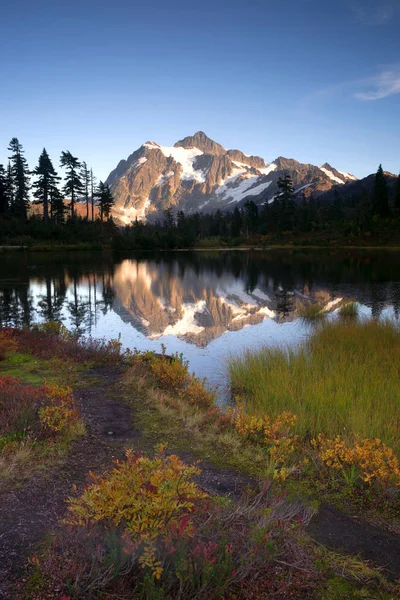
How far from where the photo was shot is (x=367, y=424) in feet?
24.9

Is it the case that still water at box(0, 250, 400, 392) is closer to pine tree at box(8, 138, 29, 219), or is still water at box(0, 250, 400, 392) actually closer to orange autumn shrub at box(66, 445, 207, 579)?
orange autumn shrub at box(66, 445, 207, 579)

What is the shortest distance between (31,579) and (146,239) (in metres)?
96.5

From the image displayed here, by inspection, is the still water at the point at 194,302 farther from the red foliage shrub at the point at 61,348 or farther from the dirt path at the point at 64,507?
the dirt path at the point at 64,507

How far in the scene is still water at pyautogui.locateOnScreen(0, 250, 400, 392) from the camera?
1794cm

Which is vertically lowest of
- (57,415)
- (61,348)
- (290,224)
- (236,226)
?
(61,348)

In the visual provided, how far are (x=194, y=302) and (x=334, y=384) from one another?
19.9 meters

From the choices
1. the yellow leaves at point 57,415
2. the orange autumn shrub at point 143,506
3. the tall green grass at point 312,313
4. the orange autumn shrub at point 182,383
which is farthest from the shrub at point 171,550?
the tall green grass at point 312,313

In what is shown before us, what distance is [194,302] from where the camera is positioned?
2925cm

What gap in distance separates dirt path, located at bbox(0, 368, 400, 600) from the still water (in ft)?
18.1

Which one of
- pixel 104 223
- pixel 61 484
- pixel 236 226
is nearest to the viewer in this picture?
pixel 61 484

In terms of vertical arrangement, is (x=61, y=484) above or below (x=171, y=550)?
below

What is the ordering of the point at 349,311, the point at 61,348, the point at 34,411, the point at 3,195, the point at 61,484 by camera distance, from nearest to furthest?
the point at 61,484 → the point at 34,411 → the point at 61,348 → the point at 349,311 → the point at 3,195

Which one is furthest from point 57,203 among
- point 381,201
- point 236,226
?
point 381,201

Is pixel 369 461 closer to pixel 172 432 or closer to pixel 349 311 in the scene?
pixel 172 432
